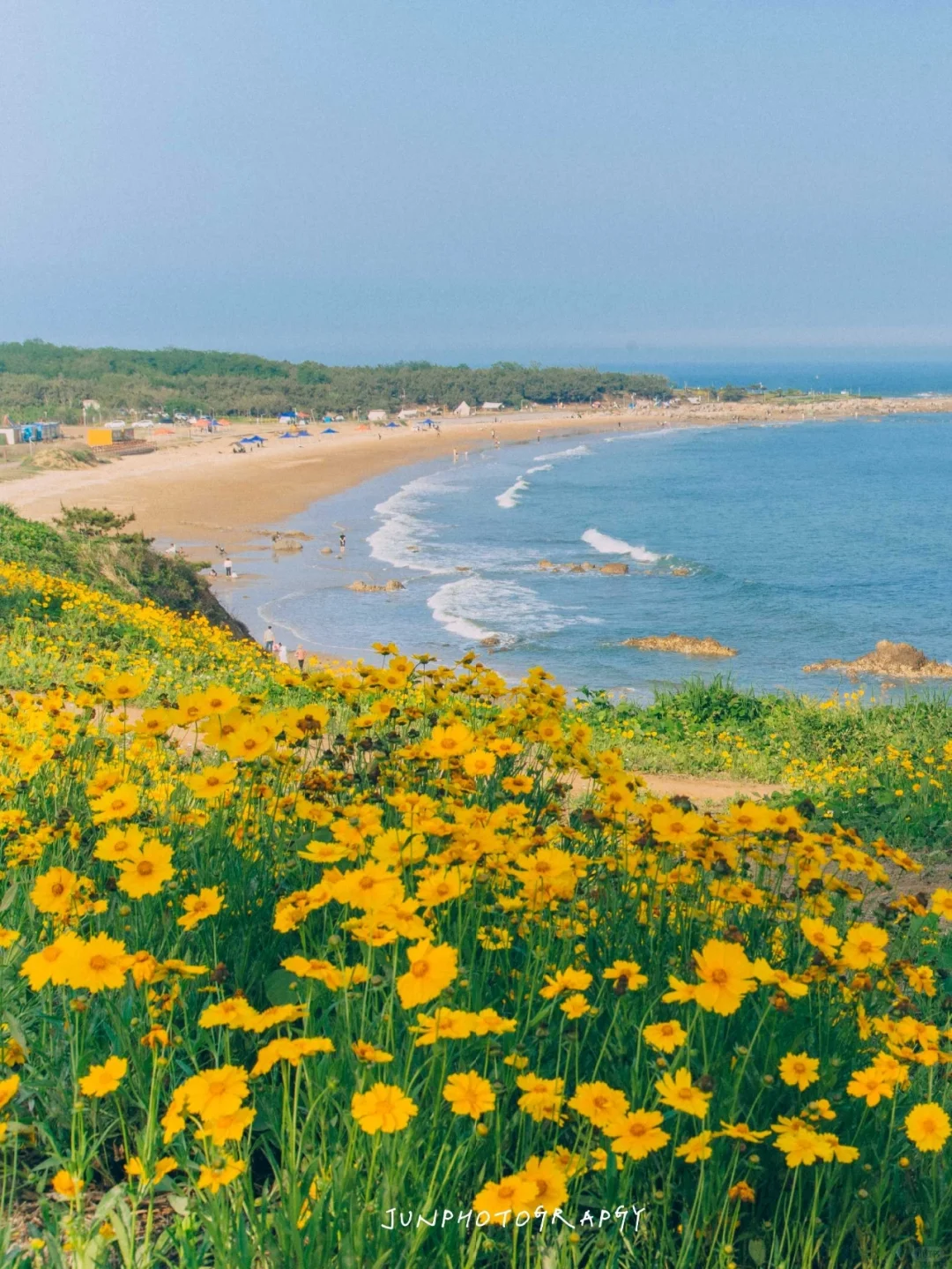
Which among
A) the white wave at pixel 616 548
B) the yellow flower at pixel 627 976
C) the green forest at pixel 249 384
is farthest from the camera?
the green forest at pixel 249 384

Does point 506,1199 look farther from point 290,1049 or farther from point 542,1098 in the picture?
point 290,1049

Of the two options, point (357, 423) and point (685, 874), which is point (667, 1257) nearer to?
point (685, 874)

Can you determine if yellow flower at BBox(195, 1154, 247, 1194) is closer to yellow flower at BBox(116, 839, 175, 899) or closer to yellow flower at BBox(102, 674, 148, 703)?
yellow flower at BBox(116, 839, 175, 899)

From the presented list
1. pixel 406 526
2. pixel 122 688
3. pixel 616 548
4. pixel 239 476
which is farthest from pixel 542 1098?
pixel 239 476

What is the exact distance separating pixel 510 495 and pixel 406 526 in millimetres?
12864

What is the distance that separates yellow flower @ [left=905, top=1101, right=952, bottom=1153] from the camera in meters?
2.09

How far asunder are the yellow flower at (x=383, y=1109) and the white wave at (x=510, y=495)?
54100 millimetres

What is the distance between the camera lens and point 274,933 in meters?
3.17

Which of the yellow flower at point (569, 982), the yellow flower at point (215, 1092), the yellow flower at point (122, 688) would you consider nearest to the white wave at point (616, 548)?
the yellow flower at point (122, 688)

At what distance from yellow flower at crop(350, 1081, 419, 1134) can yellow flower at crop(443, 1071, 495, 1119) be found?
0.08 meters

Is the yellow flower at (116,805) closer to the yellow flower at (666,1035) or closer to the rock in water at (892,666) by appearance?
the yellow flower at (666,1035)

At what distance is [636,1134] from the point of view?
197 cm

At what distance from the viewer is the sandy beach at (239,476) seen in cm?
4884

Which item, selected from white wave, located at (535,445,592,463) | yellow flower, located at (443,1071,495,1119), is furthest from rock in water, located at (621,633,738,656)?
white wave, located at (535,445,592,463)
